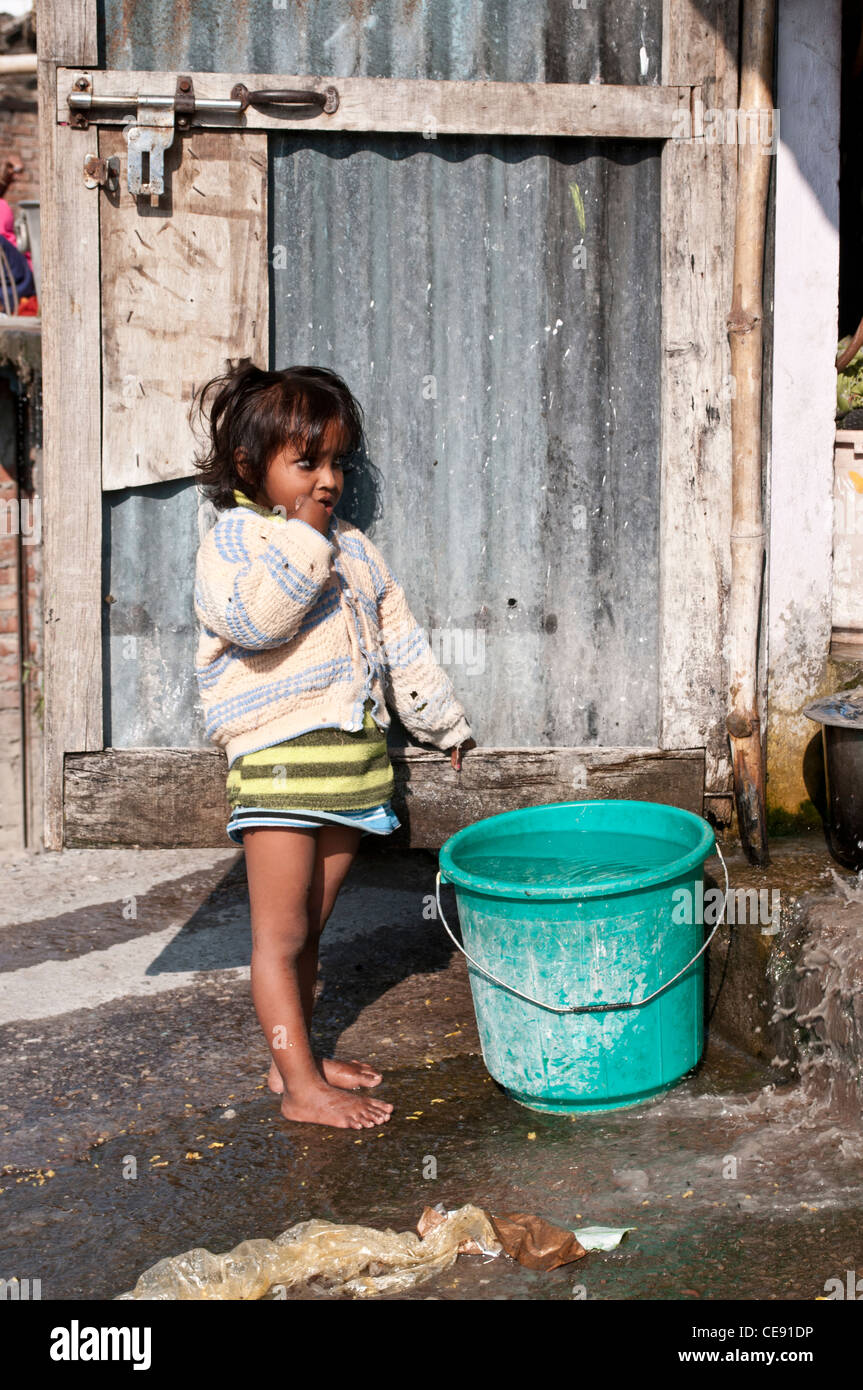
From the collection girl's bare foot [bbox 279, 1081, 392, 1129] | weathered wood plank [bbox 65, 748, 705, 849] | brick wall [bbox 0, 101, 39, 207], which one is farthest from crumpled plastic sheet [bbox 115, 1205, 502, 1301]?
brick wall [bbox 0, 101, 39, 207]

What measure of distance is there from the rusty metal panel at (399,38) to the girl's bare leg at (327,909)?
225cm

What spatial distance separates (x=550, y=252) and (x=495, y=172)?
0.29 meters

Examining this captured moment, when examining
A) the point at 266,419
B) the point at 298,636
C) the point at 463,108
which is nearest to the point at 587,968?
the point at 298,636

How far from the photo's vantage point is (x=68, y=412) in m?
3.92

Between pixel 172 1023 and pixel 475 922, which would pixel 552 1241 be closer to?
pixel 475 922

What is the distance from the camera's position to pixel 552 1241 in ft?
9.25

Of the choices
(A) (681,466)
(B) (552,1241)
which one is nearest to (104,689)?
(A) (681,466)

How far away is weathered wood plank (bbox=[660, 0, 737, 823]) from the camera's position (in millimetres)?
3939

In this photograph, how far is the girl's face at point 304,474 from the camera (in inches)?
139

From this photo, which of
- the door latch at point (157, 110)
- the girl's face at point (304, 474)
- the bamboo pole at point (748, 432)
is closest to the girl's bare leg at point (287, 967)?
Result: the girl's face at point (304, 474)

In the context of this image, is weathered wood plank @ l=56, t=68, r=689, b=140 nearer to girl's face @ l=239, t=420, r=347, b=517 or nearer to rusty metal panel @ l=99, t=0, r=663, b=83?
rusty metal panel @ l=99, t=0, r=663, b=83

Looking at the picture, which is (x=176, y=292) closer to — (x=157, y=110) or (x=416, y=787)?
(x=157, y=110)

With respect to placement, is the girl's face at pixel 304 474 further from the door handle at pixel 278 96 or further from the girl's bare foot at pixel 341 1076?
the girl's bare foot at pixel 341 1076

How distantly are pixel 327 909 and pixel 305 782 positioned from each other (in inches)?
18.3
